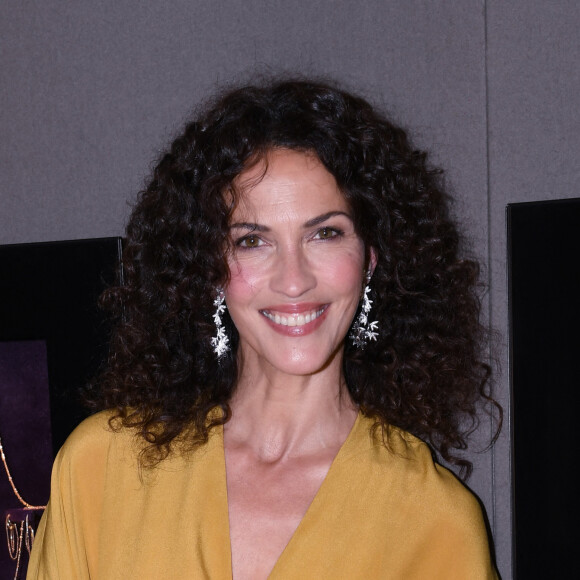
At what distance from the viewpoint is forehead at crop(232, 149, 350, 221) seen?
136cm

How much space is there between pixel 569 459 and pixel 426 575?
13.8 inches

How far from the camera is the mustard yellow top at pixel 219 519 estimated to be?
1407 mm

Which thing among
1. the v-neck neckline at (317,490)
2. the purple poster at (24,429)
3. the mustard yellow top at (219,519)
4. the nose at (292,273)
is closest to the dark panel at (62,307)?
the purple poster at (24,429)

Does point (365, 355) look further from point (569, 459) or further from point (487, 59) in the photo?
point (487, 59)

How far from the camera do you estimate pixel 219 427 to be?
1574mm

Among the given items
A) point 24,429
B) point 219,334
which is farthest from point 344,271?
point 24,429

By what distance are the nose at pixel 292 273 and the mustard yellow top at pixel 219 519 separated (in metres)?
0.36

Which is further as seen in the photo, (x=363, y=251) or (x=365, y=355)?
(x=365, y=355)

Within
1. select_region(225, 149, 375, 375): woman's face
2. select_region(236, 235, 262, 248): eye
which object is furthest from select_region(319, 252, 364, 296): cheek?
select_region(236, 235, 262, 248): eye

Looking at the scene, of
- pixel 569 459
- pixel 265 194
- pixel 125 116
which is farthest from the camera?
pixel 125 116

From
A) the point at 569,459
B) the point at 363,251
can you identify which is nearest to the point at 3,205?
the point at 363,251

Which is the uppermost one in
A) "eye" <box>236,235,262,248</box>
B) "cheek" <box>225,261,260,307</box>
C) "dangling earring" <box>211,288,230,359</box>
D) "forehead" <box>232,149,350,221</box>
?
"forehead" <box>232,149,350,221</box>

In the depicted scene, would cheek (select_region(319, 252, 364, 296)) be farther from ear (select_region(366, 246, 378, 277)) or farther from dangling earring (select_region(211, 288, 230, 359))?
dangling earring (select_region(211, 288, 230, 359))

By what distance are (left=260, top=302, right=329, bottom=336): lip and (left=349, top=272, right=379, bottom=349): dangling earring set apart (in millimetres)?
178
